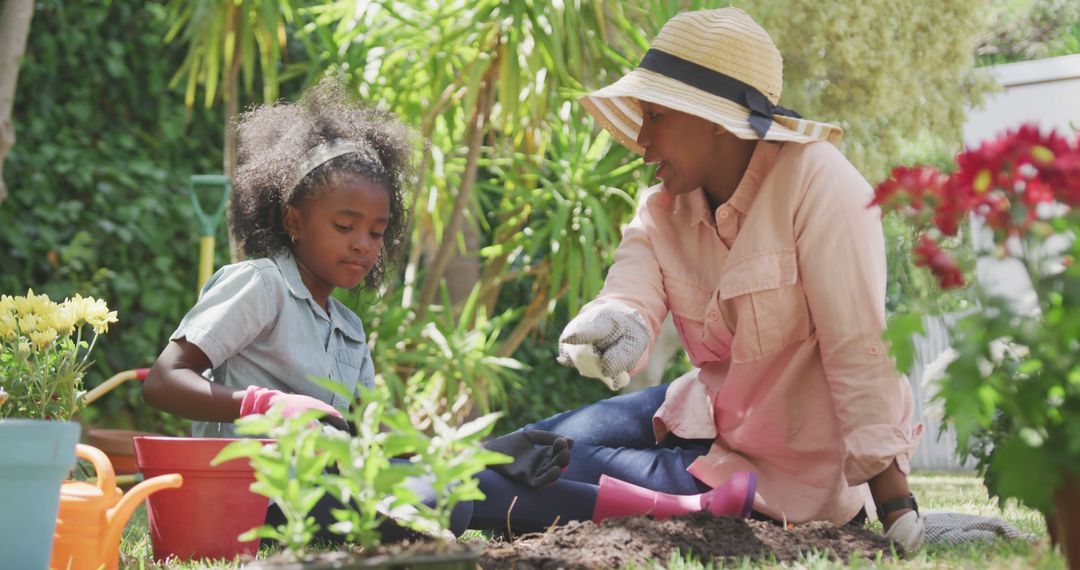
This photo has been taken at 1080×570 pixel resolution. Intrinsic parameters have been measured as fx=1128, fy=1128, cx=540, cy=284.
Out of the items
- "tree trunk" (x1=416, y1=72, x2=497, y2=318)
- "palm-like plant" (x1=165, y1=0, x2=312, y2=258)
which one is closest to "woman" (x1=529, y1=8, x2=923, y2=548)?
"tree trunk" (x1=416, y1=72, x2=497, y2=318)

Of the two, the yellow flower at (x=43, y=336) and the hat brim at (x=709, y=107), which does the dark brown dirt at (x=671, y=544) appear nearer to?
the yellow flower at (x=43, y=336)

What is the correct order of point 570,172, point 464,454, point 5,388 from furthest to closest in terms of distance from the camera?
point 570,172 < point 5,388 < point 464,454

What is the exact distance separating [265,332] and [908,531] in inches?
55.8

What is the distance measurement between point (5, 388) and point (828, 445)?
64.9 inches

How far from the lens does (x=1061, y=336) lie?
1180 mm

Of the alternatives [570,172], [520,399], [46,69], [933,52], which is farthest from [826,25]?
[46,69]

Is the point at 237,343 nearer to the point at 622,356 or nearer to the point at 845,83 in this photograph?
the point at 622,356

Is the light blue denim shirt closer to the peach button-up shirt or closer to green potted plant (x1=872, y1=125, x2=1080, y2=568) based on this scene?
the peach button-up shirt

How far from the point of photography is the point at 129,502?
5.69 ft

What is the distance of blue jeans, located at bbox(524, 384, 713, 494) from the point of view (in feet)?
8.49

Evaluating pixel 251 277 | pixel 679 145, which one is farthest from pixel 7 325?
pixel 679 145

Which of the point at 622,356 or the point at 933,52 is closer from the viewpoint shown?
the point at 622,356

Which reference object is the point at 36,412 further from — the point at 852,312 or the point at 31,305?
the point at 852,312

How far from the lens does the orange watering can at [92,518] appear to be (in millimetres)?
1719
